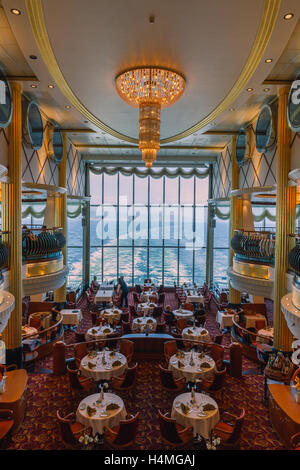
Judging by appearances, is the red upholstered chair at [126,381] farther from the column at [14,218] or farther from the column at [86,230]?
the column at [86,230]

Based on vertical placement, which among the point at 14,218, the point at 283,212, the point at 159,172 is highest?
the point at 159,172

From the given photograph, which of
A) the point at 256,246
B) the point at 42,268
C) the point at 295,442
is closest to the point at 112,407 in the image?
the point at 295,442

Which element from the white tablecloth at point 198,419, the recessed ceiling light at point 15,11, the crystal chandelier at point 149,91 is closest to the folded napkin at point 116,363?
the white tablecloth at point 198,419

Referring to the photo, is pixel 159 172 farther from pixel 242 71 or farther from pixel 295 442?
pixel 295 442

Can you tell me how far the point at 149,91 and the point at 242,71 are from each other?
1.97 metres

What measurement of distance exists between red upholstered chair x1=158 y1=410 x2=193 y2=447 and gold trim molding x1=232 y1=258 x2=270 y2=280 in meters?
5.15

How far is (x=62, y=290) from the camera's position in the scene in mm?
11938

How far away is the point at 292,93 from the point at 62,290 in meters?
10.3

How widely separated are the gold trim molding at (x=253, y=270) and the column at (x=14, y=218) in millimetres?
6415

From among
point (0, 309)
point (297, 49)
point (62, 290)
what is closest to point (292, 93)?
point (297, 49)

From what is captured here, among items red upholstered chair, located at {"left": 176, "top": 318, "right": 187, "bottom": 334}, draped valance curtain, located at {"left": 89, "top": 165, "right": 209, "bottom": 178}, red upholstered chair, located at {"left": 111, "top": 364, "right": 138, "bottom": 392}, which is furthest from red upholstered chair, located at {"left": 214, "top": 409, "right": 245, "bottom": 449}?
draped valance curtain, located at {"left": 89, "top": 165, "right": 209, "bottom": 178}

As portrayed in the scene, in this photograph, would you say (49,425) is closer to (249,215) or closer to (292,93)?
(292,93)

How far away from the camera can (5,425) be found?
446cm

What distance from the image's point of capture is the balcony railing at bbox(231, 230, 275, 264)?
838cm
